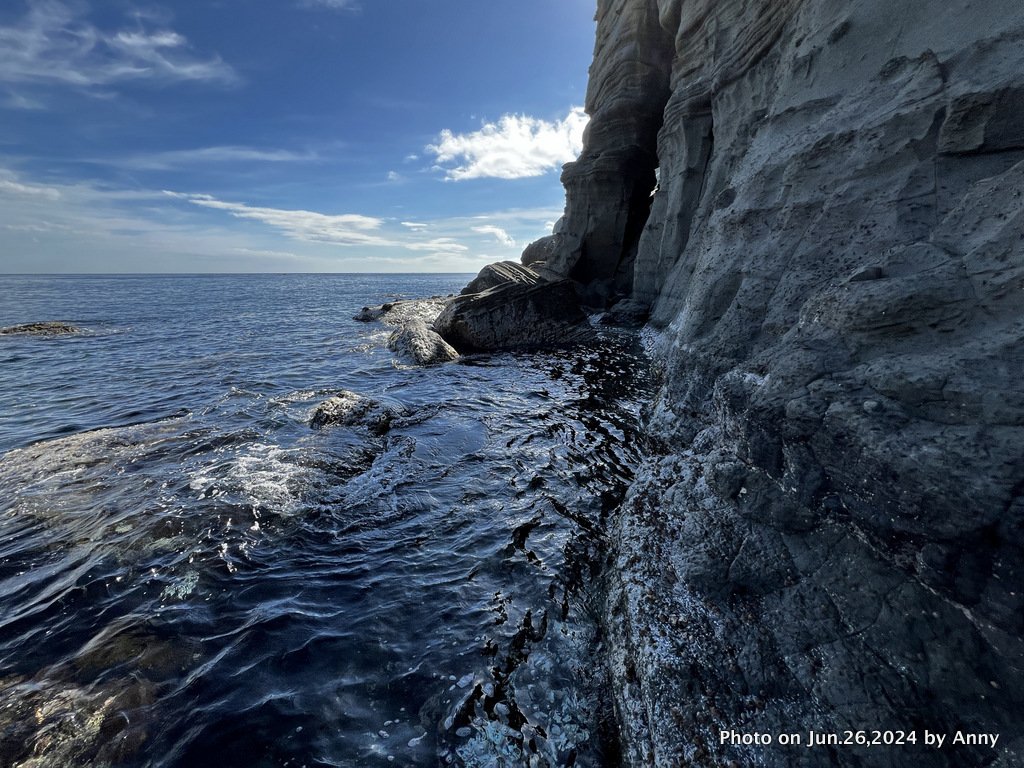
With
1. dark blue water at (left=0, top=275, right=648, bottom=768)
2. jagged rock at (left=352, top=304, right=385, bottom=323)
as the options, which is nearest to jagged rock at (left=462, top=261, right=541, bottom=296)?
jagged rock at (left=352, top=304, right=385, bottom=323)

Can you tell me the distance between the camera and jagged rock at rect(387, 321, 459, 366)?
55.0ft

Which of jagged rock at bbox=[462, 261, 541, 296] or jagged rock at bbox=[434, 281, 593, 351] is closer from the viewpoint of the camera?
jagged rock at bbox=[434, 281, 593, 351]

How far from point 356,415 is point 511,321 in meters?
9.58

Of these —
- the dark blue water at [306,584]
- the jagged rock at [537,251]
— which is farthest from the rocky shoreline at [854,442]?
the jagged rock at [537,251]

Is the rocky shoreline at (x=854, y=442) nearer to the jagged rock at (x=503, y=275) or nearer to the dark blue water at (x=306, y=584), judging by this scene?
the dark blue water at (x=306, y=584)

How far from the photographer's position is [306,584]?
5.38 meters

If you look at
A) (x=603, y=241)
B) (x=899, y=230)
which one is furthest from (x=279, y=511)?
(x=603, y=241)

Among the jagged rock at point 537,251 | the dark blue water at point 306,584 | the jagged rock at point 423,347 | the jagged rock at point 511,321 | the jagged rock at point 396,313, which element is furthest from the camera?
the jagged rock at point 537,251

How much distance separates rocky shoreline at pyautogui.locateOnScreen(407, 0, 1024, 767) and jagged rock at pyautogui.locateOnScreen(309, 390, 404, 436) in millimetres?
6025

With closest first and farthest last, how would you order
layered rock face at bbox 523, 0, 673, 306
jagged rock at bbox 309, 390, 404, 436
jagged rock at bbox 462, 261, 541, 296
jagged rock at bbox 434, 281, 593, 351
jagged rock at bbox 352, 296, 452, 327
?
jagged rock at bbox 309, 390, 404, 436 → jagged rock at bbox 434, 281, 593, 351 → jagged rock at bbox 462, 261, 541, 296 → layered rock face at bbox 523, 0, 673, 306 → jagged rock at bbox 352, 296, 452, 327

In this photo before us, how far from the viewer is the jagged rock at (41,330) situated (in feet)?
84.6

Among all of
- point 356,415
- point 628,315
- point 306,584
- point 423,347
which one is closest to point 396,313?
point 423,347

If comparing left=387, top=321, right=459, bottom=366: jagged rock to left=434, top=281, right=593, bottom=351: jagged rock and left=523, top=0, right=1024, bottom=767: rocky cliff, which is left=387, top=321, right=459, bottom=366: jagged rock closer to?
left=434, top=281, right=593, bottom=351: jagged rock

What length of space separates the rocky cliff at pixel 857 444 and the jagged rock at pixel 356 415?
5996 mm
